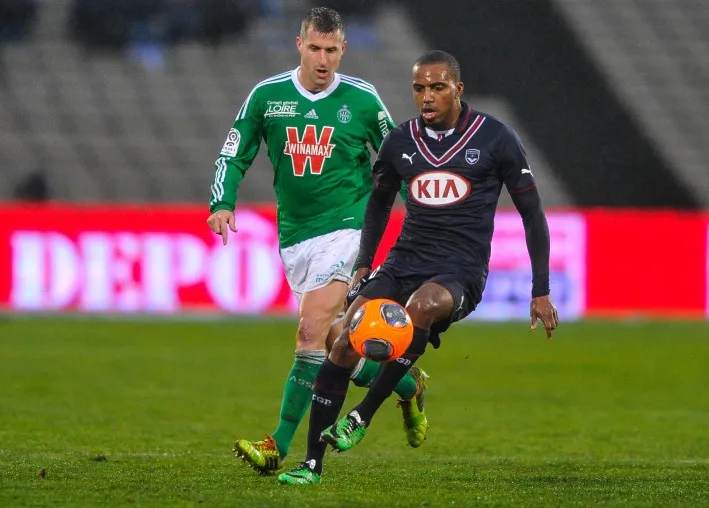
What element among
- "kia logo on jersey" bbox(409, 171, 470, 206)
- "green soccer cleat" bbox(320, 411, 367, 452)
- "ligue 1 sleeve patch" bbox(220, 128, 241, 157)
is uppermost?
"ligue 1 sleeve patch" bbox(220, 128, 241, 157)

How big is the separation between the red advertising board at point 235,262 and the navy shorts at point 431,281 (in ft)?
30.7

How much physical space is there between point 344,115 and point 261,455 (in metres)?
1.70

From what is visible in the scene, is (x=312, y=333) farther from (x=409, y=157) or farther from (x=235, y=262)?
(x=235, y=262)

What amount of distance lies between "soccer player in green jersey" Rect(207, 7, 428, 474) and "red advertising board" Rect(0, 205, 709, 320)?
8.65 metres

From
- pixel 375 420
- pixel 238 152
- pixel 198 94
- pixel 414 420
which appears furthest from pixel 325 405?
pixel 198 94

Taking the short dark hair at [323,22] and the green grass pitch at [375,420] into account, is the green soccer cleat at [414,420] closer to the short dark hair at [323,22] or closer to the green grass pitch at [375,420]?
the green grass pitch at [375,420]

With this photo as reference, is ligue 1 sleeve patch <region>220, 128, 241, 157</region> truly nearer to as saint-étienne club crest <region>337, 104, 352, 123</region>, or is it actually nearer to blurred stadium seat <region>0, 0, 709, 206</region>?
as saint-étienne club crest <region>337, 104, 352, 123</region>

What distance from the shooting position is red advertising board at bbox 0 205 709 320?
14914 millimetres

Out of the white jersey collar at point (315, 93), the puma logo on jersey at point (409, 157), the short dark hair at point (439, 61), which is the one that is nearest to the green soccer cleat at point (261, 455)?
the puma logo on jersey at point (409, 157)

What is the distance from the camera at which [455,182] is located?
5.68m

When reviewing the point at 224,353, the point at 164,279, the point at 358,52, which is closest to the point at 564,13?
the point at 358,52

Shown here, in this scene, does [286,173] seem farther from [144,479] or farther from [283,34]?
[283,34]

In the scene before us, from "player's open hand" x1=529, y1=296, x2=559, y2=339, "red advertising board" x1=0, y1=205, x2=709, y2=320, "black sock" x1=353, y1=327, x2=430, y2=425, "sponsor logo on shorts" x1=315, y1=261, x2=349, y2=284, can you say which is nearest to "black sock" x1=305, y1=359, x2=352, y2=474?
"black sock" x1=353, y1=327, x2=430, y2=425

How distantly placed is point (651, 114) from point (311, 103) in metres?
14.7
